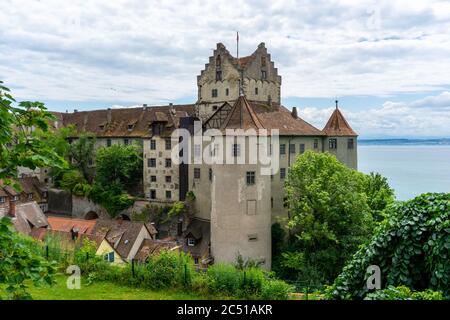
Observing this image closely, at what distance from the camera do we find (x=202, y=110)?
42094 mm

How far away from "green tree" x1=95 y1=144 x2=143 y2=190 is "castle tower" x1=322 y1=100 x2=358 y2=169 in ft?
60.7

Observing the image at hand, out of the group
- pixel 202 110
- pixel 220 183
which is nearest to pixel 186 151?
pixel 202 110

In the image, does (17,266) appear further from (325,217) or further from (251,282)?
(325,217)

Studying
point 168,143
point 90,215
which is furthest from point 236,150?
point 90,215

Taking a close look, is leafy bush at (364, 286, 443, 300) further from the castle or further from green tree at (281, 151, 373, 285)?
the castle

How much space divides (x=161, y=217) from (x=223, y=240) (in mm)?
12570

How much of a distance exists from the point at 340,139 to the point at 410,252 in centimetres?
3012

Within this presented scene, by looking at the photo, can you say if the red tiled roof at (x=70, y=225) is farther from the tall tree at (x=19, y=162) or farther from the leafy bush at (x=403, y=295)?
the tall tree at (x=19, y=162)

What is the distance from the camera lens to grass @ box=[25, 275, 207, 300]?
12.0m

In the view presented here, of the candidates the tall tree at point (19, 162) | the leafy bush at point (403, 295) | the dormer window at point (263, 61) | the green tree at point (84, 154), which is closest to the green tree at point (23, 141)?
the tall tree at point (19, 162)

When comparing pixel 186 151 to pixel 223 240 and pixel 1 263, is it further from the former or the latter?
pixel 1 263

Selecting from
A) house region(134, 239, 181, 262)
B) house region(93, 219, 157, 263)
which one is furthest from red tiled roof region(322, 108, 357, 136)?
house region(93, 219, 157, 263)

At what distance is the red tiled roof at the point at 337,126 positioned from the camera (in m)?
39.6

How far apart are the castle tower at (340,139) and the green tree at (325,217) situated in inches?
358
